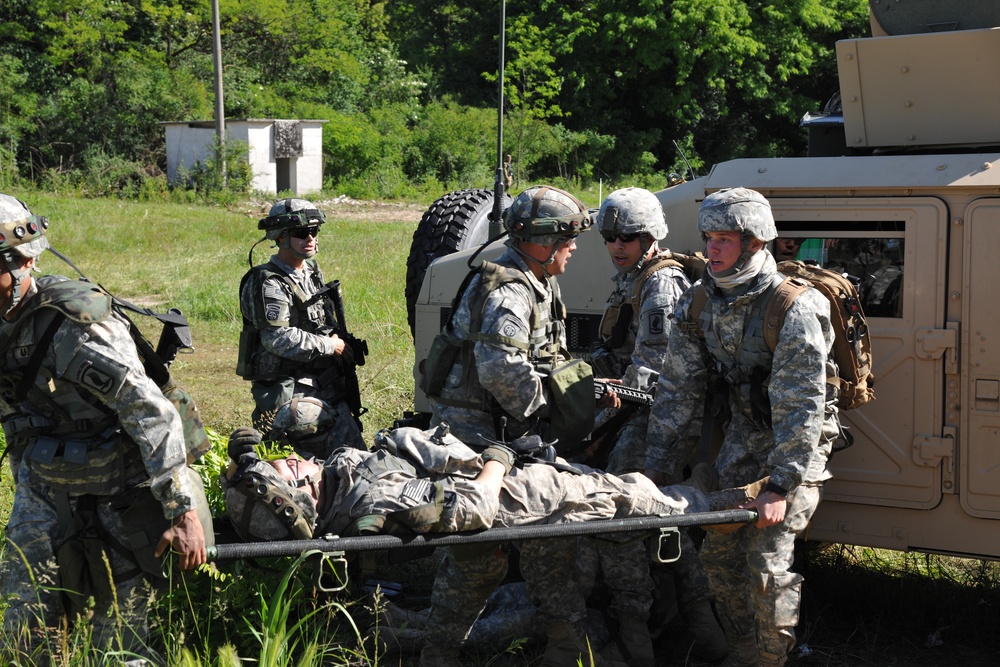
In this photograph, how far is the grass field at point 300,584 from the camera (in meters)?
4.29

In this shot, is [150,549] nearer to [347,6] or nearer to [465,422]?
[465,422]

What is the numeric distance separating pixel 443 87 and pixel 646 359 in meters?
27.0

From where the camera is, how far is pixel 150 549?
3.46 meters

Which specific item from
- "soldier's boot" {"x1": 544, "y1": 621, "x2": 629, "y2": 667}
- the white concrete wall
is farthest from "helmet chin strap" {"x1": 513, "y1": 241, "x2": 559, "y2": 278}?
the white concrete wall

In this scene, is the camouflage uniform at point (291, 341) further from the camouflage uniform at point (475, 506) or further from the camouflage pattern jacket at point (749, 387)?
the camouflage pattern jacket at point (749, 387)

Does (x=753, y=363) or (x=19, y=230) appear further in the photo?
(x=753, y=363)

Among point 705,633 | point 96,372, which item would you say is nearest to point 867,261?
point 705,633

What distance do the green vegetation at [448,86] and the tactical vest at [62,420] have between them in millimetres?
21545

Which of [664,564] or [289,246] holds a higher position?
[289,246]

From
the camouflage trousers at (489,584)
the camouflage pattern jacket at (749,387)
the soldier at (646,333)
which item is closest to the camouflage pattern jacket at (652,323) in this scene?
the soldier at (646,333)

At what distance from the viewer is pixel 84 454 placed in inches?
134

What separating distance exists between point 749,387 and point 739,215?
63 cm

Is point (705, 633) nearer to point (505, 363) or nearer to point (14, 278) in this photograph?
point (505, 363)

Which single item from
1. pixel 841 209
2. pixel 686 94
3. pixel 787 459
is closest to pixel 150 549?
pixel 787 459
